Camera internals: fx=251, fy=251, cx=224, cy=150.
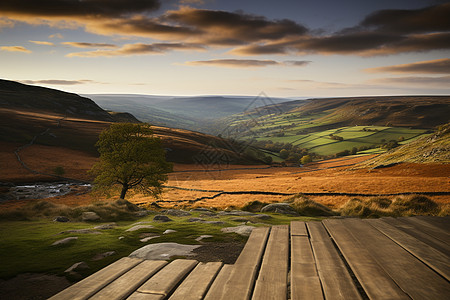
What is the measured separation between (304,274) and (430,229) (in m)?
3.40

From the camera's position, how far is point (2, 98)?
540 ft

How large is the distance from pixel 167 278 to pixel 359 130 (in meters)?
188

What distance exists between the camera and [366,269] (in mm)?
3264

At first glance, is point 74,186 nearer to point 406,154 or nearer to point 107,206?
point 107,206

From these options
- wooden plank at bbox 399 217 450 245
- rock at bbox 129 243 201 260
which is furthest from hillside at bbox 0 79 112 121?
wooden plank at bbox 399 217 450 245

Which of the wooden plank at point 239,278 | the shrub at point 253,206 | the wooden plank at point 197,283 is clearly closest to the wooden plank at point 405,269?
the wooden plank at point 239,278

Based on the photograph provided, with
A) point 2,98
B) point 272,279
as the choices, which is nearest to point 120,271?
point 272,279

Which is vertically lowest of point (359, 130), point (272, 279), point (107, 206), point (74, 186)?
point (74, 186)

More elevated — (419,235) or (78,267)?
(419,235)

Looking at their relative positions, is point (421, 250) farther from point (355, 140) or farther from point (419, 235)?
point (355, 140)

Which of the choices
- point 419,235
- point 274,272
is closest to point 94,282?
point 274,272

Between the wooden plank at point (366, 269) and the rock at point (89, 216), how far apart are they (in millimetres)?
12538

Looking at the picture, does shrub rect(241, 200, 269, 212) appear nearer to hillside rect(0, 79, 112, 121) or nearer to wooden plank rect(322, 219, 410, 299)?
wooden plank rect(322, 219, 410, 299)

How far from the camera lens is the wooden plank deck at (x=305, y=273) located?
2803 millimetres
